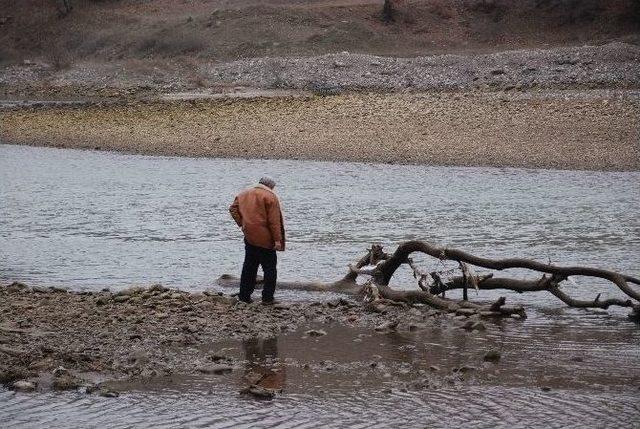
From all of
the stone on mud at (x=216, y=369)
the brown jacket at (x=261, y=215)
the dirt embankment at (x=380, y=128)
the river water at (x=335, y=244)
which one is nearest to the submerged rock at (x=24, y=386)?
the river water at (x=335, y=244)

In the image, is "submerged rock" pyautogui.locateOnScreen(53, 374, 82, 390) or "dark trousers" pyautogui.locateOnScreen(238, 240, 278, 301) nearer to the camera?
"submerged rock" pyautogui.locateOnScreen(53, 374, 82, 390)

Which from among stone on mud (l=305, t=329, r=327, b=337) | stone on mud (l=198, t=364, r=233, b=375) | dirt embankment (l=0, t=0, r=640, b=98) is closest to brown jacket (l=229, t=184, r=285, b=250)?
stone on mud (l=305, t=329, r=327, b=337)

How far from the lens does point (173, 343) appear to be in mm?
11750

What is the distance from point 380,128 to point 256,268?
21.0 metres

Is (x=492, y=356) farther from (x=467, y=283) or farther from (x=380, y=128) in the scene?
(x=380, y=128)

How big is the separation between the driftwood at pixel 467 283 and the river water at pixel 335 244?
13.2 inches

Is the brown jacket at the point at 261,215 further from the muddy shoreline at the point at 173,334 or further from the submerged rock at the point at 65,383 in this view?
the submerged rock at the point at 65,383

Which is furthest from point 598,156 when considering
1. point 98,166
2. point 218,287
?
point 218,287

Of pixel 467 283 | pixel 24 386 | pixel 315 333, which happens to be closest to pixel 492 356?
pixel 315 333

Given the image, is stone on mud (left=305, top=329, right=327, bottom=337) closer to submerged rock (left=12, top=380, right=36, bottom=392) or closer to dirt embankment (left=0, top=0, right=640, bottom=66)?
submerged rock (left=12, top=380, right=36, bottom=392)

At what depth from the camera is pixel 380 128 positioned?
34.2m

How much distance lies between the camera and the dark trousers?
44.5 ft

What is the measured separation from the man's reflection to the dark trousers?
1680mm

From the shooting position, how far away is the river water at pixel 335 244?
9.65 metres
